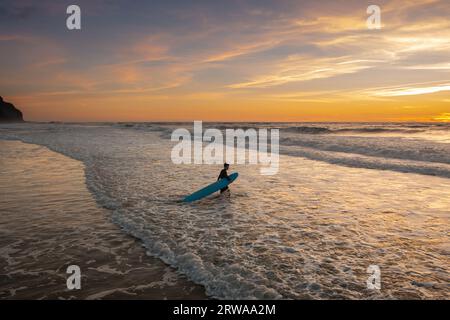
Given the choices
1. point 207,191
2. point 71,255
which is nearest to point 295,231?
point 207,191

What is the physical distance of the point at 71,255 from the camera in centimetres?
661

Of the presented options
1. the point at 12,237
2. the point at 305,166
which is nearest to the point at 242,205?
the point at 12,237

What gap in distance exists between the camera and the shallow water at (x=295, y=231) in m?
5.64

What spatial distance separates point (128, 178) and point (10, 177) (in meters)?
5.40

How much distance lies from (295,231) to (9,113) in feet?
590

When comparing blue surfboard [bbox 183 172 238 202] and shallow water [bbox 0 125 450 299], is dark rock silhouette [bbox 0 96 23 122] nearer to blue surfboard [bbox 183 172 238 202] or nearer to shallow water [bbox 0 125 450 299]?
shallow water [bbox 0 125 450 299]

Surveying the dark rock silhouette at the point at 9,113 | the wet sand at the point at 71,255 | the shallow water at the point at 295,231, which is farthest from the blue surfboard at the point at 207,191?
the dark rock silhouette at the point at 9,113

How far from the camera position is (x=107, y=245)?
23.6 ft

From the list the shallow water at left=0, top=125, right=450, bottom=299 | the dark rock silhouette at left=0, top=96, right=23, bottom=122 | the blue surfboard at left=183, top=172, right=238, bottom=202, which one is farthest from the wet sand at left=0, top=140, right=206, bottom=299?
the dark rock silhouette at left=0, top=96, right=23, bottom=122

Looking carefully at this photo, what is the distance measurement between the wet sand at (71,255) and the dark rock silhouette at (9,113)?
16196 centimetres

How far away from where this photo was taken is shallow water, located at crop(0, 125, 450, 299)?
5.64m

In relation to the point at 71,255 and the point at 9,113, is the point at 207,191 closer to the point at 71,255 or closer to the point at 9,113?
the point at 71,255
